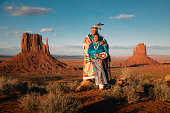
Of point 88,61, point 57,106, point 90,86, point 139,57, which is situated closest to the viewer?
point 57,106

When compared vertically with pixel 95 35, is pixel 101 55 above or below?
below

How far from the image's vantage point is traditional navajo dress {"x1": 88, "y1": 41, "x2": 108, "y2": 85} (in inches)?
249

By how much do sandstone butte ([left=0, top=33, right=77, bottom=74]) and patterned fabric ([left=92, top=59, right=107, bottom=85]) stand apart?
3815 centimetres

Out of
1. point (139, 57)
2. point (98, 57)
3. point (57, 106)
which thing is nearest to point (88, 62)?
point (98, 57)

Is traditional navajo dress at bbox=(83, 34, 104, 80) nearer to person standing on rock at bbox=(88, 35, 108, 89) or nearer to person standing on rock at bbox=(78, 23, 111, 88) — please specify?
person standing on rock at bbox=(78, 23, 111, 88)

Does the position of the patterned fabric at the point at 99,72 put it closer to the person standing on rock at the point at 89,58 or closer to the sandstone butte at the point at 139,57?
the person standing on rock at the point at 89,58

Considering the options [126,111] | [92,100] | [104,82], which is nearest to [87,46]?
[104,82]

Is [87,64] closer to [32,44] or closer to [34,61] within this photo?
[34,61]

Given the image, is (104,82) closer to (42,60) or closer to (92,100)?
(92,100)

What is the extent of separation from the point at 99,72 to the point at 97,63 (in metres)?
0.44

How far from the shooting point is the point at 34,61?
4959cm

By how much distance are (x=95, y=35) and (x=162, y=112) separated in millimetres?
4226

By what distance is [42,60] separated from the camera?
167ft

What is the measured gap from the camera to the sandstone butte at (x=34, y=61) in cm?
4359
